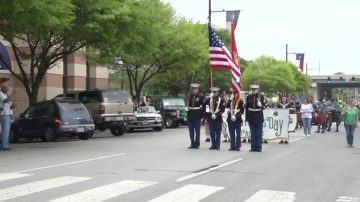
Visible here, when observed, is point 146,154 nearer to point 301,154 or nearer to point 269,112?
point 301,154

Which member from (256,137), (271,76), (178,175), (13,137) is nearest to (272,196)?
(178,175)

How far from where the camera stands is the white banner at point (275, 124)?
19.8 m

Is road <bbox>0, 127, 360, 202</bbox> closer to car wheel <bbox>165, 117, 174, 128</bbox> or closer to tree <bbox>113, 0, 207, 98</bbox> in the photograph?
car wheel <bbox>165, 117, 174, 128</bbox>

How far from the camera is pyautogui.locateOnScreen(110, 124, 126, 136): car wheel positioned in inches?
973

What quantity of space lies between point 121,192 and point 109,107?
596 inches

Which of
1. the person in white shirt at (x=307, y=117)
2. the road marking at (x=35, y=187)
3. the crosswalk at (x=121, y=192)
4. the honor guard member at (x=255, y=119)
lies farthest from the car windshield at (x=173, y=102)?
the crosswalk at (x=121, y=192)

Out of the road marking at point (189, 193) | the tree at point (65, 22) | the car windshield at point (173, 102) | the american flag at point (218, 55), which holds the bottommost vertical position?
the road marking at point (189, 193)

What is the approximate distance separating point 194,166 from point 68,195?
425cm

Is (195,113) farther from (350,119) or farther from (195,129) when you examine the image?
(350,119)

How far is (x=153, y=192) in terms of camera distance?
29.1ft

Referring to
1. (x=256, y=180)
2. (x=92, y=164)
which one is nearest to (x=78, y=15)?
(x=92, y=164)

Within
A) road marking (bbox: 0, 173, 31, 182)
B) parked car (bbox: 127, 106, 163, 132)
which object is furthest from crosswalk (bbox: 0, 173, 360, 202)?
parked car (bbox: 127, 106, 163, 132)

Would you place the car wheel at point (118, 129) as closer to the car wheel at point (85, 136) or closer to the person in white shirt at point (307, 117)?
the car wheel at point (85, 136)

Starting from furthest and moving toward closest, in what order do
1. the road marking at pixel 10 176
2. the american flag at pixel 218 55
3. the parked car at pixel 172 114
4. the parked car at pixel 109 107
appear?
the parked car at pixel 172 114
the parked car at pixel 109 107
the american flag at pixel 218 55
the road marking at pixel 10 176
